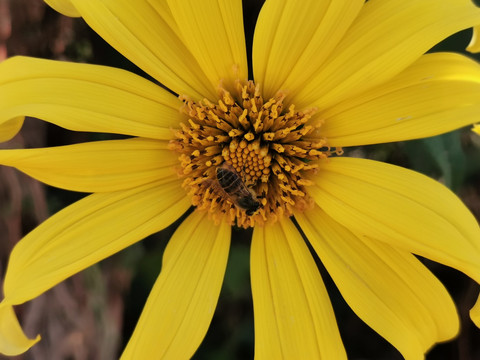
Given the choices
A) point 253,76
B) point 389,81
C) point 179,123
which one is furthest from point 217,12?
point 389,81

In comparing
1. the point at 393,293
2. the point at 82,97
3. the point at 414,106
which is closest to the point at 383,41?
the point at 414,106

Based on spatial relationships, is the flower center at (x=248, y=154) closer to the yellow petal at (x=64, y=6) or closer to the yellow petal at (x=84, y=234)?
the yellow petal at (x=84, y=234)

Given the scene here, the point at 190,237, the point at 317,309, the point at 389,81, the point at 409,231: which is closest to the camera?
the point at 409,231

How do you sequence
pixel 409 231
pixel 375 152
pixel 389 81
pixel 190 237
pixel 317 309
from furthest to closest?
pixel 375 152 → pixel 190 237 → pixel 317 309 → pixel 389 81 → pixel 409 231

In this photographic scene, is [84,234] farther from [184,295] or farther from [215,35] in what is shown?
[215,35]

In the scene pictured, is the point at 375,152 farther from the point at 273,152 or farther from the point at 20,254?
the point at 20,254

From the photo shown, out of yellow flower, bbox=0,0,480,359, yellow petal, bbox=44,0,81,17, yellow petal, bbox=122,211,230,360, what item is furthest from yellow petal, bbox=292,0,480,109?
yellow petal, bbox=44,0,81,17
